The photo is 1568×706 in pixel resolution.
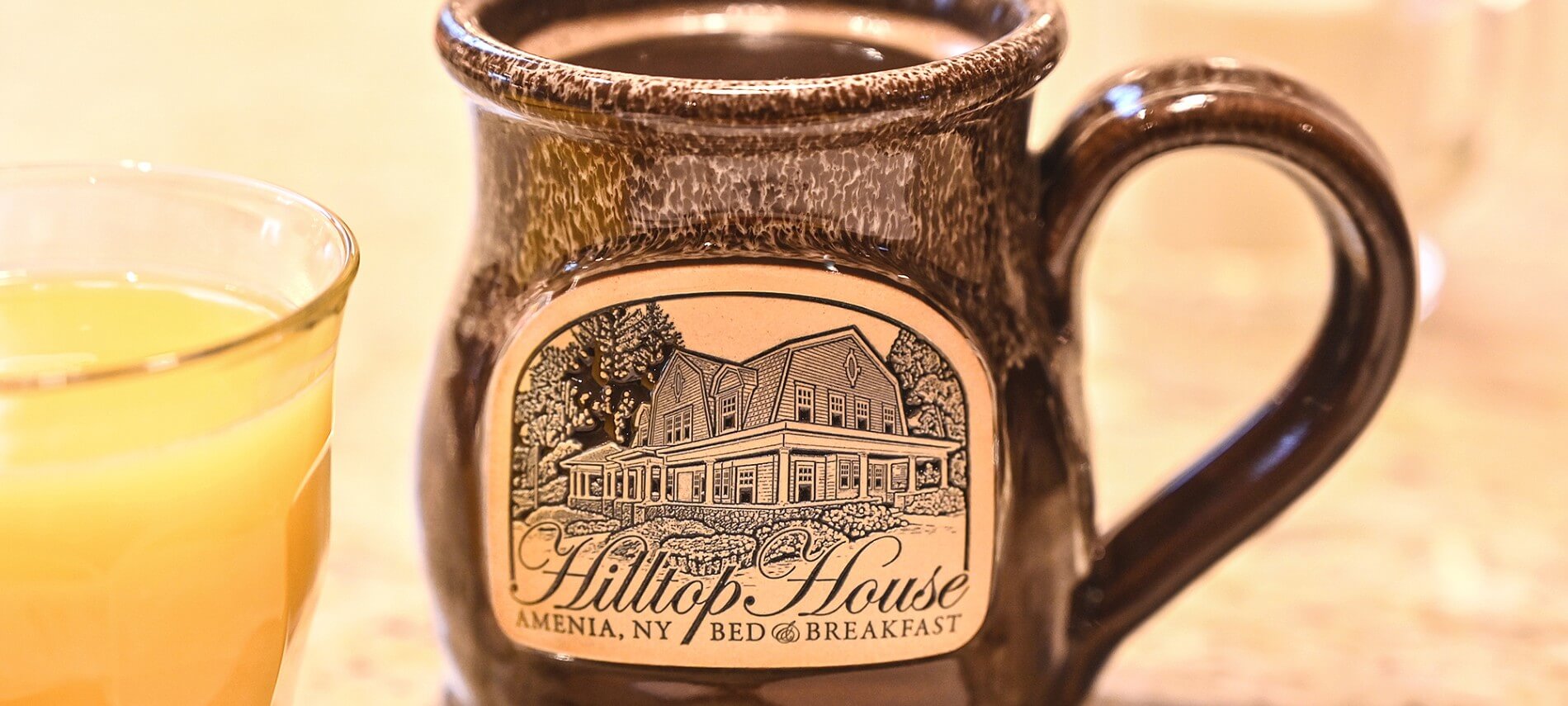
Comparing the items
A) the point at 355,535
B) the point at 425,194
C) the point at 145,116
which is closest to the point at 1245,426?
the point at 355,535

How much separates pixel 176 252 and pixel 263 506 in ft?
0.38

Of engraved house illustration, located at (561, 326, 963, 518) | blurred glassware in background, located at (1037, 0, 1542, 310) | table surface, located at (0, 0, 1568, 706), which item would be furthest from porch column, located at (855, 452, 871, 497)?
blurred glassware in background, located at (1037, 0, 1542, 310)

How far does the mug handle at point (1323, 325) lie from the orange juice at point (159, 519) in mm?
243

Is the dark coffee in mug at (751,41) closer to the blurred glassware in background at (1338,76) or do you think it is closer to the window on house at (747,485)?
the window on house at (747,485)

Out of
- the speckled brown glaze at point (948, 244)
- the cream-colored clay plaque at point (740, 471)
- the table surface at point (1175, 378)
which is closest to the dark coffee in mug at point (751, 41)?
the speckled brown glaze at point (948, 244)

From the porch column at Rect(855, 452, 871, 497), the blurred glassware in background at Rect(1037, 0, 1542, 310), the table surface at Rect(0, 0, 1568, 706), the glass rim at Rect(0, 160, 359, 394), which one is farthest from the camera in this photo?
the blurred glassware in background at Rect(1037, 0, 1542, 310)

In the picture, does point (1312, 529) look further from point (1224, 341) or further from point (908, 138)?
point (908, 138)

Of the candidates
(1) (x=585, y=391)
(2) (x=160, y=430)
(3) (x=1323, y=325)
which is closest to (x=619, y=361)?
(1) (x=585, y=391)

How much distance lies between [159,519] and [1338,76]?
75cm

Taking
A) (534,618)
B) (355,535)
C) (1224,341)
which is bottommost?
(355,535)

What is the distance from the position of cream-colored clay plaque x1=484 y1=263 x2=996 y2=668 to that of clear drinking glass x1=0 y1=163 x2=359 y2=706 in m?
0.07

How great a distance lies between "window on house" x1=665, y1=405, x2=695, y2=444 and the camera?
0.46 m

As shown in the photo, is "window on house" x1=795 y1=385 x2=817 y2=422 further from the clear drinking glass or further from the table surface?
the table surface

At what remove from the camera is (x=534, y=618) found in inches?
19.4
